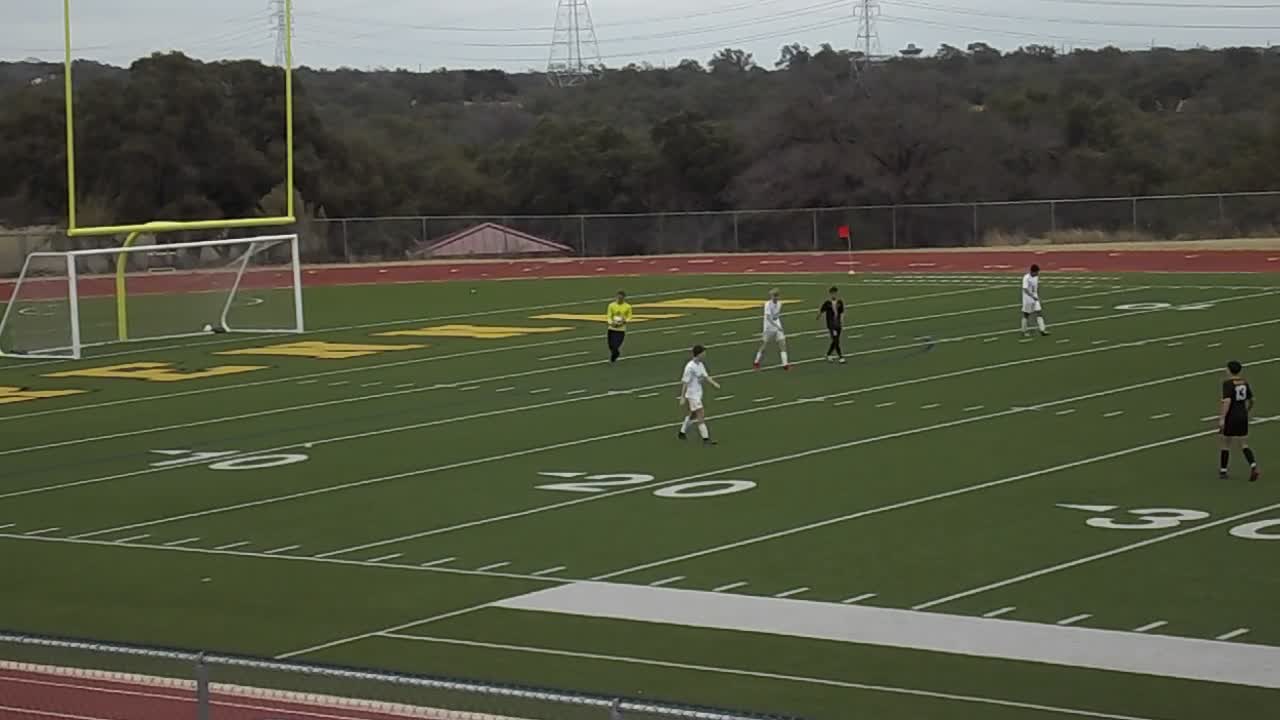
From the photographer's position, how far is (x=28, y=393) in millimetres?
34812

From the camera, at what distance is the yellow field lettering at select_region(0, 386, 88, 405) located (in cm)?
3391

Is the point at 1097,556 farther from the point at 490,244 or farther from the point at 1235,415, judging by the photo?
the point at 490,244

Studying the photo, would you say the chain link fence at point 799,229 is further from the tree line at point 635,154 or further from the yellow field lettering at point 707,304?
the yellow field lettering at point 707,304

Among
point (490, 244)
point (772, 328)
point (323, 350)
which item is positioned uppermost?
point (490, 244)

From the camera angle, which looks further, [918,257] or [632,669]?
[918,257]

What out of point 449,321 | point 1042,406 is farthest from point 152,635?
point 449,321

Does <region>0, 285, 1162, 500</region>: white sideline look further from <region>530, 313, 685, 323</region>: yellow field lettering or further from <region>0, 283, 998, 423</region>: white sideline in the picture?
<region>530, 313, 685, 323</region>: yellow field lettering

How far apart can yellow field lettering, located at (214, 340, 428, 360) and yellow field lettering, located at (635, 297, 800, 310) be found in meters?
9.98

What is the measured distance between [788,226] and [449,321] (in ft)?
104

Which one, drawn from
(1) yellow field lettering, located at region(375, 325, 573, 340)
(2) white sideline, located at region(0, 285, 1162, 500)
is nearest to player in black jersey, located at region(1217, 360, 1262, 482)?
(2) white sideline, located at region(0, 285, 1162, 500)

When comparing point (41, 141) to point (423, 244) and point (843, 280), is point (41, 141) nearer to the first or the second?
point (423, 244)

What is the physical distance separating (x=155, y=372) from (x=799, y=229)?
4271 cm

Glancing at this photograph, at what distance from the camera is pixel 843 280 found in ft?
190

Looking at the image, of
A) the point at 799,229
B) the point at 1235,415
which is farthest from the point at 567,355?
the point at 799,229
